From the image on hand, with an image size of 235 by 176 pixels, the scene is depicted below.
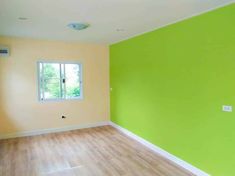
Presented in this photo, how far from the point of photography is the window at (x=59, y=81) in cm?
486

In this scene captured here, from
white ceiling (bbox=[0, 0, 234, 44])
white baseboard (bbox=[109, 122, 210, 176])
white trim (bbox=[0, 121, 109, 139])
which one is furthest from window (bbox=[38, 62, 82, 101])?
white baseboard (bbox=[109, 122, 210, 176])

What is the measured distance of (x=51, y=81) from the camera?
4.96 meters

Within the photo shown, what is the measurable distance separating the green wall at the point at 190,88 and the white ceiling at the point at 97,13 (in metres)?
0.30

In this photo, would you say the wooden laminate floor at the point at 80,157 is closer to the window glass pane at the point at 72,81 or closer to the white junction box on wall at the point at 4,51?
the window glass pane at the point at 72,81

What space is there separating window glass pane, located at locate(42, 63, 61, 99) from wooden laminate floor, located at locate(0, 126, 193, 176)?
3.65 feet

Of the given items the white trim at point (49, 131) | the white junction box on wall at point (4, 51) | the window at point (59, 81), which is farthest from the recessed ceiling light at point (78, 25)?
the white trim at point (49, 131)

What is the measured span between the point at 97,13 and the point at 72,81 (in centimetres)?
284

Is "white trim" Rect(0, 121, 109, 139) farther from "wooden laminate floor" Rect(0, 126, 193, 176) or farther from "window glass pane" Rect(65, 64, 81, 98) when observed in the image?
"window glass pane" Rect(65, 64, 81, 98)

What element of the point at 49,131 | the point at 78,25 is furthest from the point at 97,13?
the point at 49,131

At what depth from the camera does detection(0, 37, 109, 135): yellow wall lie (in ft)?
14.6

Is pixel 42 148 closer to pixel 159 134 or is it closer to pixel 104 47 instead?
pixel 159 134

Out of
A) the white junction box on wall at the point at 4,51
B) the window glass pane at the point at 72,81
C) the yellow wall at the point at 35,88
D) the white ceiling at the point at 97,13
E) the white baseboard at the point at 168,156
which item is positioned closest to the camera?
the white ceiling at the point at 97,13

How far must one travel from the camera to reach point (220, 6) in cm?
248

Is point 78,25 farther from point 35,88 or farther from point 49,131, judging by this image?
point 49,131
